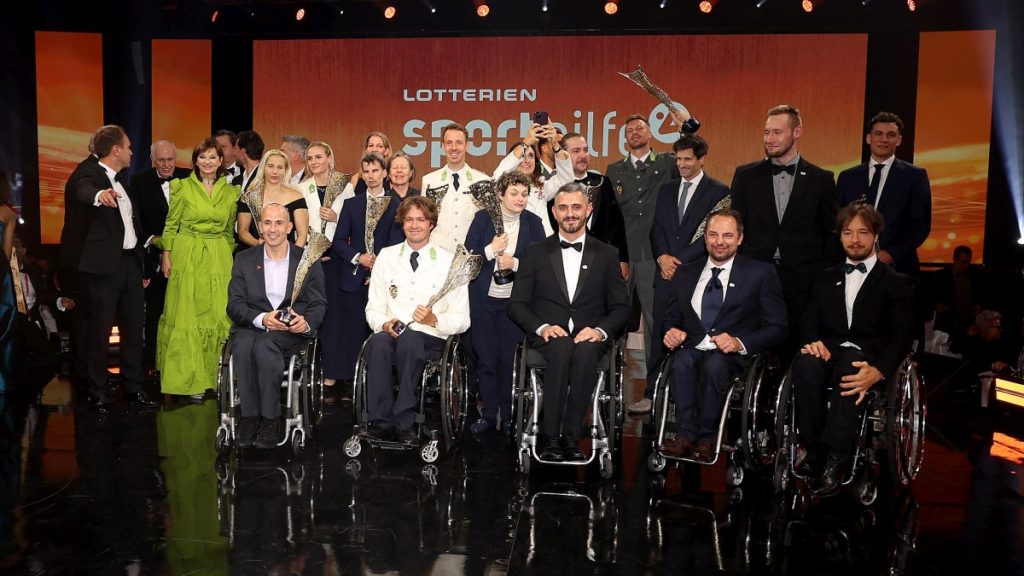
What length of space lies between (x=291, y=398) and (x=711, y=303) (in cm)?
191

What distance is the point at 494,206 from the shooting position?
175 inches

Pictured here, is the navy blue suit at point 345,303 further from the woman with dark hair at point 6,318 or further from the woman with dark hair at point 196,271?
the woman with dark hair at point 6,318

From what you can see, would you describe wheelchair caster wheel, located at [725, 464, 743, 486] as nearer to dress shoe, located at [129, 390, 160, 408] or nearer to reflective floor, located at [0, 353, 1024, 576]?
reflective floor, located at [0, 353, 1024, 576]

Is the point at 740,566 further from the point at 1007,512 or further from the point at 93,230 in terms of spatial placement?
the point at 93,230

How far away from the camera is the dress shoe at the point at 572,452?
3.86m

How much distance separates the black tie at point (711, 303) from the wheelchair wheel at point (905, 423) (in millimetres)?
763

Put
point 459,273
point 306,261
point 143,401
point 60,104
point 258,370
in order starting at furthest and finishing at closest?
1. point 60,104
2. point 143,401
3. point 306,261
4. point 459,273
5. point 258,370

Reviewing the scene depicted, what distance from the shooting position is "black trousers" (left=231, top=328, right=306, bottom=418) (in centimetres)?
409

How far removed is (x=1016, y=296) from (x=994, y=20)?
2.45 m

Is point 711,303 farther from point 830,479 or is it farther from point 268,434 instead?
point 268,434

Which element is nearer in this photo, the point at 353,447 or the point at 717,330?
the point at 717,330

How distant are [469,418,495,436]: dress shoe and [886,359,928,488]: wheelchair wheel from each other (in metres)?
1.92

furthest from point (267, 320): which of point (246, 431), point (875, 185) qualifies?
point (875, 185)

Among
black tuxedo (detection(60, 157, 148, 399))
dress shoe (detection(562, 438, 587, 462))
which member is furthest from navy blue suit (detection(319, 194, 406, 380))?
dress shoe (detection(562, 438, 587, 462))
